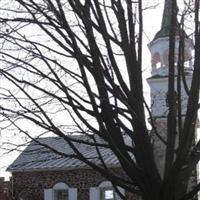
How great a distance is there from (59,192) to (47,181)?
2.76 feet

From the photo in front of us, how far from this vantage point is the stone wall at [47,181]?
30.3 m

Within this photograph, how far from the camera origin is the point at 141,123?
831 cm

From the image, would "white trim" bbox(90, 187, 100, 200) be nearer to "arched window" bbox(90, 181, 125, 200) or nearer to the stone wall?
"arched window" bbox(90, 181, 125, 200)

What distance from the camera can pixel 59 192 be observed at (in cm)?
3145

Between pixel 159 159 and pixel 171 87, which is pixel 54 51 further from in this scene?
pixel 159 159

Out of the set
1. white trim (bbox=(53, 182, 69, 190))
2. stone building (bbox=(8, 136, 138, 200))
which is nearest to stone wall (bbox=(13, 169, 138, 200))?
stone building (bbox=(8, 136, 138, 200))

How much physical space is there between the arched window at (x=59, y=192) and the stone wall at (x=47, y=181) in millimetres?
200

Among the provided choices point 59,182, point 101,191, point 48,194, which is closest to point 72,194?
point 59,182

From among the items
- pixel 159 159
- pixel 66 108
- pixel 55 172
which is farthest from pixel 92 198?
pixel 66 108

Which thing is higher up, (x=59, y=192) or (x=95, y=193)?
(x=59, y=192)

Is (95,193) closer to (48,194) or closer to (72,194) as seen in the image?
(72,194)

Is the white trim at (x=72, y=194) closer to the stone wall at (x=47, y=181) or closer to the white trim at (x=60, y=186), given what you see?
the stone wall at (x=47, y=181)

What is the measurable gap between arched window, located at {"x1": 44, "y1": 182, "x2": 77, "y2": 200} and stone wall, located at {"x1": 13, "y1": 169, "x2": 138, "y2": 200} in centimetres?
20

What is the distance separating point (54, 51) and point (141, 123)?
2.04 metres
